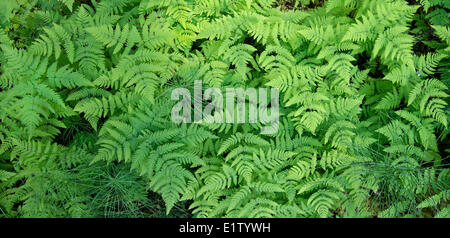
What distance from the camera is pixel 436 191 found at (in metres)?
3.99

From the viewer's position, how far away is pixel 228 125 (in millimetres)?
4047

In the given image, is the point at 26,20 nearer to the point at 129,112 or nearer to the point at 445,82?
the point at 129,112

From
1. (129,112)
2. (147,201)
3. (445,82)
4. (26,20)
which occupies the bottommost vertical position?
(147,201)

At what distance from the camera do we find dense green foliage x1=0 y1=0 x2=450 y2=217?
3.91 meters

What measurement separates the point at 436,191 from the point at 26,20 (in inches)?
232

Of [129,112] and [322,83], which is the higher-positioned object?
[322,83]

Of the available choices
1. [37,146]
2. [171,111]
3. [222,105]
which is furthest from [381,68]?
[37,146]

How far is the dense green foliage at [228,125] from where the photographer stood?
3906 mm

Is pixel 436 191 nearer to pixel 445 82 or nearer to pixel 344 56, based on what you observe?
pixel 445 82
